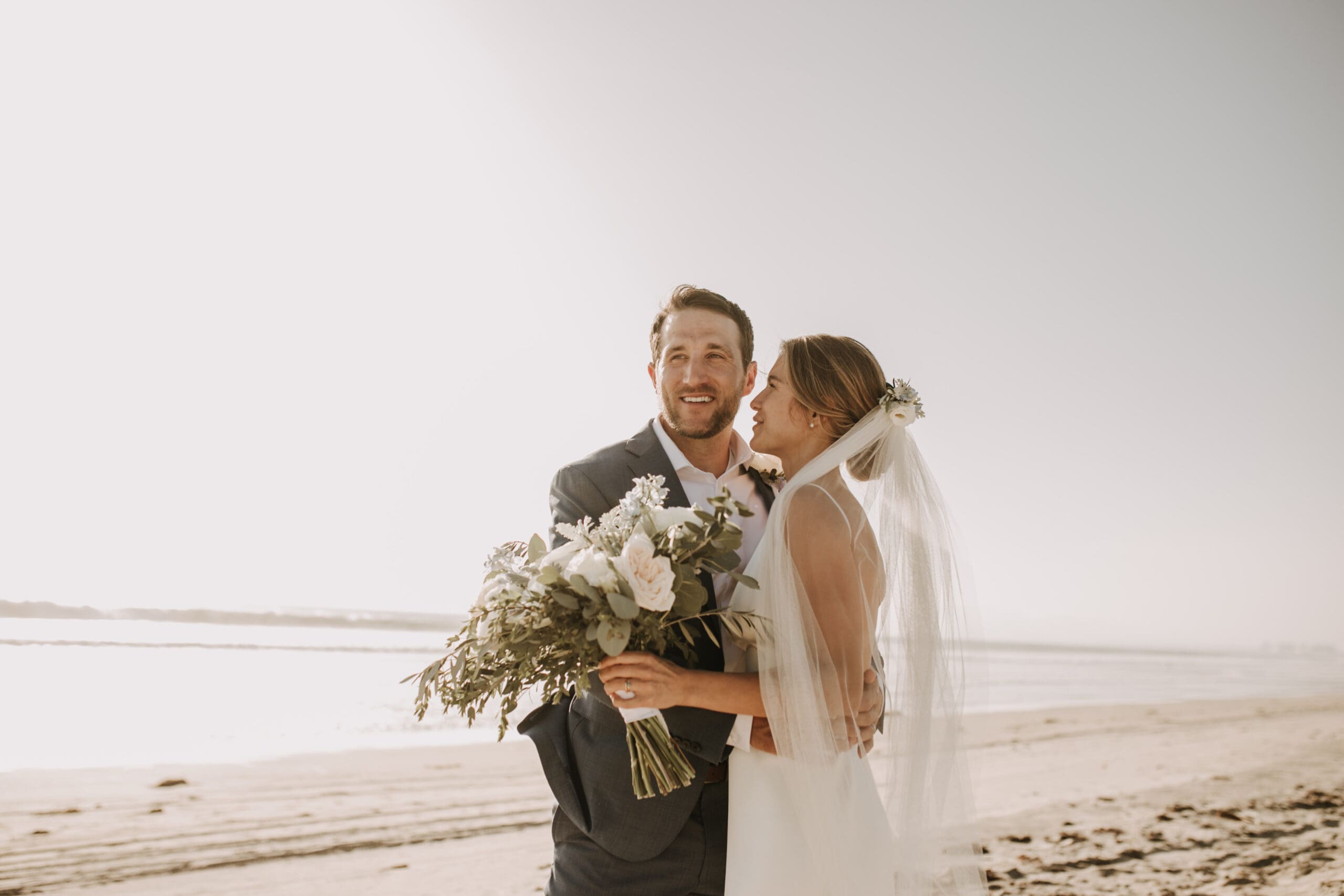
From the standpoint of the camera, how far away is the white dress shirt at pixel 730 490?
11.1 feet

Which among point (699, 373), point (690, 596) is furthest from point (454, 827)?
point (690, 596)

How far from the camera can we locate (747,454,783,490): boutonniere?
13.1 ft

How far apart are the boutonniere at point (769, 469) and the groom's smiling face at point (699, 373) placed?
0.70 ft

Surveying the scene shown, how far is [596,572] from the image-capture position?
2549mm

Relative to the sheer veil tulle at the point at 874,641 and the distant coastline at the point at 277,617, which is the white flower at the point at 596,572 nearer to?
the sheer veil tulle at the point at 874,641

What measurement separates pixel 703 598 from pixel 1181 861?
6.79m

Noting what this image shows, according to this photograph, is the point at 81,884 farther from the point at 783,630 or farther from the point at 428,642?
the point at 428,642

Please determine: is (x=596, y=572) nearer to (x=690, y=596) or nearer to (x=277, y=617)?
(x=690, y=596)

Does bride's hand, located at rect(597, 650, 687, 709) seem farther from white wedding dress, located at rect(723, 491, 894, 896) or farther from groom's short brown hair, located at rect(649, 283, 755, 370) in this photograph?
groom's short brown hair, located at rect(649, 283, 755, 370)

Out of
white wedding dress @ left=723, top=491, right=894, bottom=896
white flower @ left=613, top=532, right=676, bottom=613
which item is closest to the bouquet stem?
white wedding dress @ left=723, top=491, right=894, bottom=896

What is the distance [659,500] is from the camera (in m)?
2.86

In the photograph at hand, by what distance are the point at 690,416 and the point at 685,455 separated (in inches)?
7.6

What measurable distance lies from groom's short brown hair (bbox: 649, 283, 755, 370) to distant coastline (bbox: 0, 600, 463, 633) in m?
26.4

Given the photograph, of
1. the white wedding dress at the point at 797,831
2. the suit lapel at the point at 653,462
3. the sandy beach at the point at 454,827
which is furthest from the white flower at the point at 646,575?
the sandy beach at the point at 454,827
